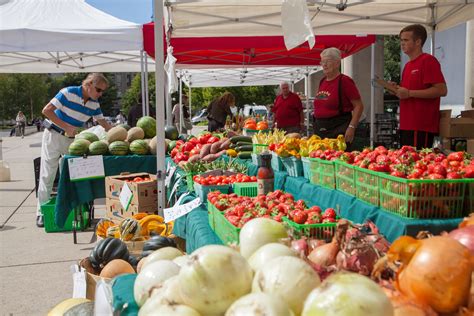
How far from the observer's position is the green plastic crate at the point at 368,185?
2764 millimetres

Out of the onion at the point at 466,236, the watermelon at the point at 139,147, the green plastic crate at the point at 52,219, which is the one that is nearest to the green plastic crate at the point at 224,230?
the onion at the point at 466,236

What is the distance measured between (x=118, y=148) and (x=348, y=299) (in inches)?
224

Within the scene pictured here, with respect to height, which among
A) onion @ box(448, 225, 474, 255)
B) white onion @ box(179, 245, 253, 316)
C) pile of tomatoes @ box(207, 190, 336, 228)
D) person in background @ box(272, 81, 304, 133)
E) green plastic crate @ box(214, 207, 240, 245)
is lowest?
green plastic crate @ box(214, 207, 240, 245)

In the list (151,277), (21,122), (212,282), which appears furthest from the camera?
(21,122)

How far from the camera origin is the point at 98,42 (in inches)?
273

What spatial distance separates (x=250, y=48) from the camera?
9148 millimetres

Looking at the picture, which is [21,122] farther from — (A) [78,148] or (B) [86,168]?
(B) [86,168]

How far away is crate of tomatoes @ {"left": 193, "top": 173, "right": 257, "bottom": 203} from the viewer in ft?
12.4

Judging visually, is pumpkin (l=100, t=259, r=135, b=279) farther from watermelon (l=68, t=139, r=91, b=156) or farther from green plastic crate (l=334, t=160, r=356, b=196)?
watermelon (l=68, t=139, r=91, b=156)

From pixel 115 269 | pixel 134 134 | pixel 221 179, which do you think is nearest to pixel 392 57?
pixel 134 134

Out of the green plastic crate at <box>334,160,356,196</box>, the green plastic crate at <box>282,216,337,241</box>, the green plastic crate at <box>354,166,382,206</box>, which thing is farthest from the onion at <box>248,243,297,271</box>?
the green plastic crate at <box>334,160,356,196</box>

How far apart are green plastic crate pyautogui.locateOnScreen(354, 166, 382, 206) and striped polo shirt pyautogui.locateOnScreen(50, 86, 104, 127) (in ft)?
16.2

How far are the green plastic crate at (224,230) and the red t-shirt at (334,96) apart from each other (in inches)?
100

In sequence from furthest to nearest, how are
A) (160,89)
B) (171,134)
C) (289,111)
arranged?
(289,111)
(171,134)
(160,89)
